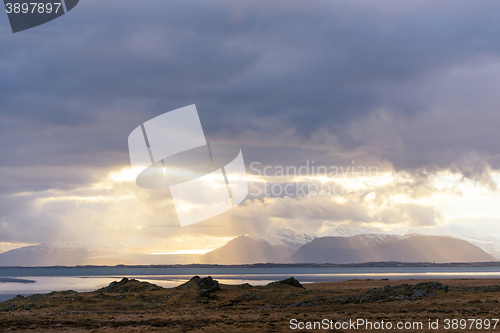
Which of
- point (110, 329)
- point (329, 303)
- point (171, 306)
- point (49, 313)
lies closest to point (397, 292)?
point (329, 303)

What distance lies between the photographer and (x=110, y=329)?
3756 centimetres

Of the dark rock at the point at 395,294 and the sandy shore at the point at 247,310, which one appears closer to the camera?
the sandy shore at the point at 247,310

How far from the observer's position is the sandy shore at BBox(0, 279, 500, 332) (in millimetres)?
36531

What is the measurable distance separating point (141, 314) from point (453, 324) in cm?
3370

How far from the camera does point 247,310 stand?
50.3 meters

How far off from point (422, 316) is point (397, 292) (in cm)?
1377

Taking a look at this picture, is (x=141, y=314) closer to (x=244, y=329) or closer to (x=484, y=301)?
(x=244, y=329)

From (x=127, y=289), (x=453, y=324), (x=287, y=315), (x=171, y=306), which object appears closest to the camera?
(x=453, y=324)

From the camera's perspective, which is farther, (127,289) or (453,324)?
(127,289)

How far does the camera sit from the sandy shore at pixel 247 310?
36.5 m

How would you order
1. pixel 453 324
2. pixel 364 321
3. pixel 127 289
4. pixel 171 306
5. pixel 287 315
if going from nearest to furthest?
pixel 453 324 < pixel 364 321 < pixel 287 315 < pixel 171 306 < pixel 127 289

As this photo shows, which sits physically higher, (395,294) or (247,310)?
(395,294)

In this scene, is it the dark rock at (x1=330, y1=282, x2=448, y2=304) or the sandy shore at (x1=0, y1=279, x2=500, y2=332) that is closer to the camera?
the sandy shore at (x1=0, y1=279, x2=500, y2=332)

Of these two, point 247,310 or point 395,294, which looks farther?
point 395,294
